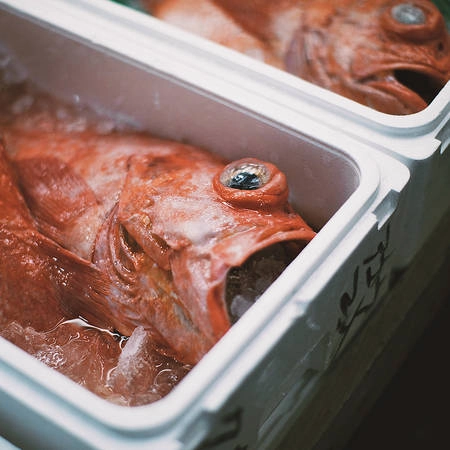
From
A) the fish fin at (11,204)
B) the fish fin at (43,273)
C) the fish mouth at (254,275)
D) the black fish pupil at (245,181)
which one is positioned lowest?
the fish fin at (43,273)

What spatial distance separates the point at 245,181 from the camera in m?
1.25

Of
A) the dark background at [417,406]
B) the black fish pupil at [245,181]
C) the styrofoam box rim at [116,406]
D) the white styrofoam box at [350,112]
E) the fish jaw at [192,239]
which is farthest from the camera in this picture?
the dark background at [417,406]

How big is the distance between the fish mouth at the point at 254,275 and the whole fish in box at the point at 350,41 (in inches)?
24.9

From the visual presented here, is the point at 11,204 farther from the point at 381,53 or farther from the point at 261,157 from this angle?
the point at 381,53

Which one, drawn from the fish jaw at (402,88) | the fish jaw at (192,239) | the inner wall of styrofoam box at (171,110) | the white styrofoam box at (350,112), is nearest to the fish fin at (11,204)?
the fish jaw at (192,239)

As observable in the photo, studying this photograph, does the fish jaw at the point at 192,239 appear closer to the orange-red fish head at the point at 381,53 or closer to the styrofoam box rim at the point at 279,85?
the styrofoam box rim at the point at 279,85

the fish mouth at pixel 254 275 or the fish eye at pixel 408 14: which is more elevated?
the fish eye at pixel 408 14

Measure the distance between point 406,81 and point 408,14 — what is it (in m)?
0.19

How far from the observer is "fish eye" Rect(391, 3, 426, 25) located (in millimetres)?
1714

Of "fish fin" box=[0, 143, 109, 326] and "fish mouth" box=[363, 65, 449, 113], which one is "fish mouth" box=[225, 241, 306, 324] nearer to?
"fish fin" box=[0, 143, 109, 326]

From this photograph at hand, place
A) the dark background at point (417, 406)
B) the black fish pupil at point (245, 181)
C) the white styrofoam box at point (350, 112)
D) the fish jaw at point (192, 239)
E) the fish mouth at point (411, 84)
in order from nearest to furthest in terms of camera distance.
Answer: the fish jaw at point (192, 239), the black fish pupil at point (245, 181), the white styrofoam box at point (350, 112), the fish mouth at point (411, 84), the dark background at point (417, 406)

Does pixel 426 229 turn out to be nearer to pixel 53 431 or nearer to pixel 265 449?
pixel 265 449

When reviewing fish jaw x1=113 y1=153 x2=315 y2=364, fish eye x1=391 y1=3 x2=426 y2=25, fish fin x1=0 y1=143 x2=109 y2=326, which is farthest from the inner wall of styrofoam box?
fish eye x1=391 y1=3 x2=426 y2=25

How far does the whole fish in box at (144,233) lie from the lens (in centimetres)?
114
